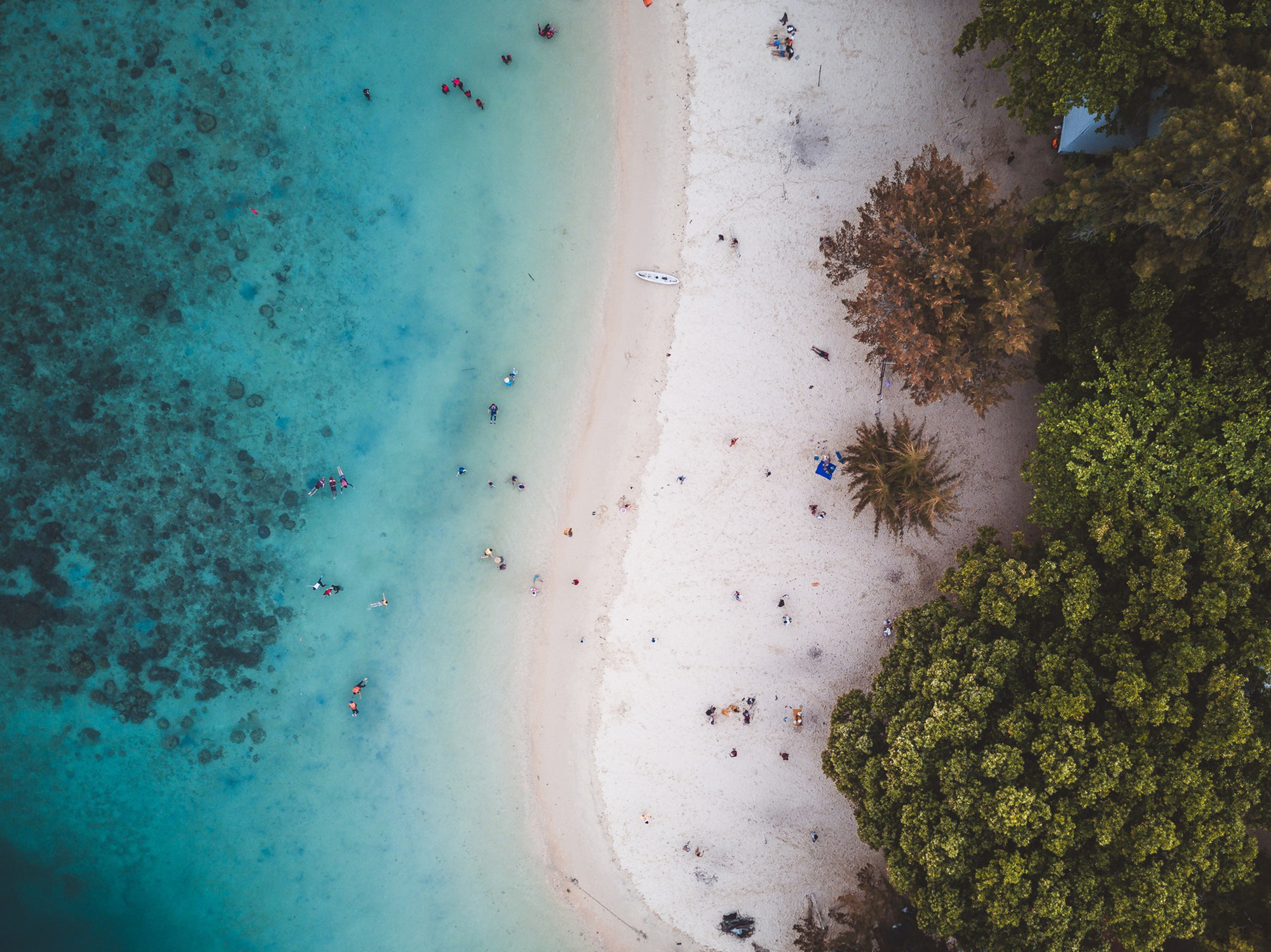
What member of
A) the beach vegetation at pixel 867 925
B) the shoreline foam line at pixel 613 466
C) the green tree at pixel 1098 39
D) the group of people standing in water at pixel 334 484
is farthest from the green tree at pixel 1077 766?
the group of people standing in water at pixel 334 484

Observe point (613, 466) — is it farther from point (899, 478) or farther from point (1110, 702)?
point (1110, 702)

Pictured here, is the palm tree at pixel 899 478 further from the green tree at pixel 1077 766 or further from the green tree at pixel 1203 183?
the green tree at pixel 1203 183

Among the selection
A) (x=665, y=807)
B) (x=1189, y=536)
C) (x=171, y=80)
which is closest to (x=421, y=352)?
(x=171, y=80)

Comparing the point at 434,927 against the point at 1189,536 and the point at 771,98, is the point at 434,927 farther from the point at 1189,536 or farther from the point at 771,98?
the point at 771,98

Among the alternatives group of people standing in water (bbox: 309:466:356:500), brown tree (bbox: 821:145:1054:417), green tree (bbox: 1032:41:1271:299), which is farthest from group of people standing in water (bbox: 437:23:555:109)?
green tree (bbox: 1032:41:1271:299)

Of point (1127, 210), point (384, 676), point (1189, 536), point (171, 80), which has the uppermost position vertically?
point (171, 80)

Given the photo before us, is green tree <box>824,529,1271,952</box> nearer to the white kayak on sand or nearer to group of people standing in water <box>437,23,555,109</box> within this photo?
the white kayak on sand
